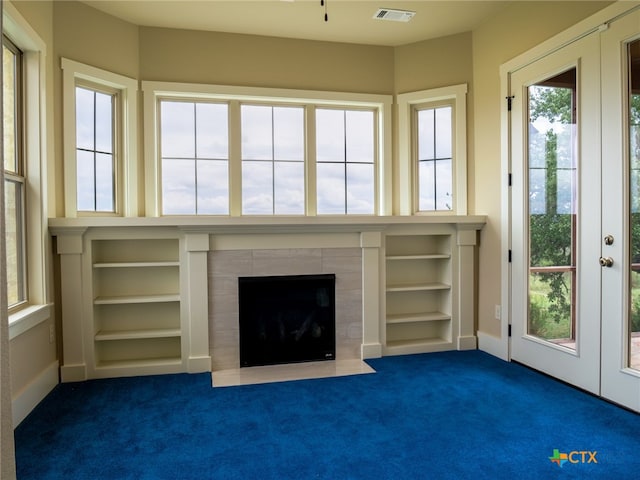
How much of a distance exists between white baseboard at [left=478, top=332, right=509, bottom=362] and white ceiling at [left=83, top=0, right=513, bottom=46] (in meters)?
2.78

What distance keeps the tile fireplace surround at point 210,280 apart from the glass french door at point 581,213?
0.65 metres

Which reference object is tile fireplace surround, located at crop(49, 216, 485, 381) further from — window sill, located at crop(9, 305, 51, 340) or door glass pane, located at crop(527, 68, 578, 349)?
door glass pane, located at crop(527, 68, 578, 349)

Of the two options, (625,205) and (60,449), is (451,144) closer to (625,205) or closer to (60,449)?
(625,205)

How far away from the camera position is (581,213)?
3.07 metres

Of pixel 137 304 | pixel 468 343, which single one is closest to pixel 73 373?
pixel 137 304

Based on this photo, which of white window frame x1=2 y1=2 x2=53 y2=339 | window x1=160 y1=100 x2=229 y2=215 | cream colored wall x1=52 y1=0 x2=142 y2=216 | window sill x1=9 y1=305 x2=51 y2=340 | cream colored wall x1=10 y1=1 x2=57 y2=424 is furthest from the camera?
window x1=160 y1=100 x2=229 y2=215

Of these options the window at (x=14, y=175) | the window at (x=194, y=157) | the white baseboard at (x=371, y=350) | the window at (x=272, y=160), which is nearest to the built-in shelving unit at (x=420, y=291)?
the white baseboard at (x=371, y=350)

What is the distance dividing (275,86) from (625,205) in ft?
9.59

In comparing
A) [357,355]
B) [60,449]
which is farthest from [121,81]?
[357,355]

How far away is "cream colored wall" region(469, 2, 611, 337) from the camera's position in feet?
11.9

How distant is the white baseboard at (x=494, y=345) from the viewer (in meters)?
3.86

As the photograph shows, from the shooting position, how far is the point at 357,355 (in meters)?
4.00

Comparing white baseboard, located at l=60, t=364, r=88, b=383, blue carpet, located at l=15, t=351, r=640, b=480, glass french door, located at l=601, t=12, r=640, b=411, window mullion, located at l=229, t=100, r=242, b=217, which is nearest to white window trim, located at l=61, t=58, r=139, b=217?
window mullion, located at l=229, t=100, r=242, b=217

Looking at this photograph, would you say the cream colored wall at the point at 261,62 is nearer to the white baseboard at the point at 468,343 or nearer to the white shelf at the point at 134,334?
the white shelf at the point at 134,334
